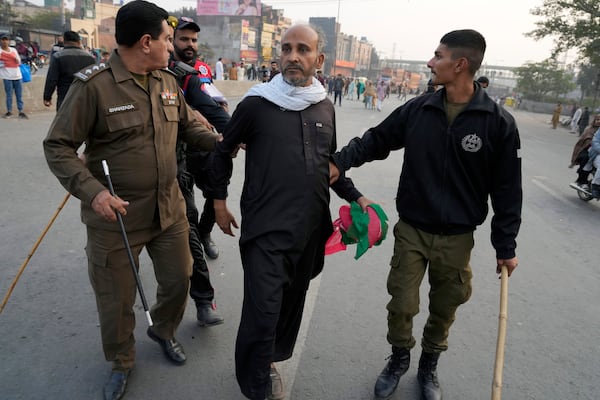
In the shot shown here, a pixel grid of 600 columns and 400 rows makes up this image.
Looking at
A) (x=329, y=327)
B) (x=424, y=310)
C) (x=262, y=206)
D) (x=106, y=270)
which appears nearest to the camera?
(x=262, y=206)

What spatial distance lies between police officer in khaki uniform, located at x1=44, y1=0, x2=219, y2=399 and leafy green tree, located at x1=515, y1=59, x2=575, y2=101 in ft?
208

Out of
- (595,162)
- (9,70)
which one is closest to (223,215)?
(595,162)

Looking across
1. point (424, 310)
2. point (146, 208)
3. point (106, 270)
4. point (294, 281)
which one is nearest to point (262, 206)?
point (294, 281)

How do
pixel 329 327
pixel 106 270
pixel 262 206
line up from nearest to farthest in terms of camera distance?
pixel 262 206 < pixel 106 270 < pixel 329 327

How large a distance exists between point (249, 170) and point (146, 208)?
0.63 metres

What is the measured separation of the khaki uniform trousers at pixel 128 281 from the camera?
2.37 m

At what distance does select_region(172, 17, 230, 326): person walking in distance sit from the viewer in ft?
10.2

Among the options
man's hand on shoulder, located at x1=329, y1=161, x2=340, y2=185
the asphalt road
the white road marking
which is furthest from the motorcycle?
man's hand on shoulder, located at x1=329, y1=161, x2=340, y2=185

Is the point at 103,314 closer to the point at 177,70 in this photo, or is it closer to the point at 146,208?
the point at 146,208

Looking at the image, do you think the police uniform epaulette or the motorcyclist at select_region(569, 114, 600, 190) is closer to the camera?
the police uniform epaulette

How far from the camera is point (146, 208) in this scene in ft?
8.00

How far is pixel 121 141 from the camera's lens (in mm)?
2307

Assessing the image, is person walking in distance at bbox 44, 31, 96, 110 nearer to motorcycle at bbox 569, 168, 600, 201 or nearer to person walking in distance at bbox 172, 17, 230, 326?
person walking in distance at bbox 172, 17, 230, 326

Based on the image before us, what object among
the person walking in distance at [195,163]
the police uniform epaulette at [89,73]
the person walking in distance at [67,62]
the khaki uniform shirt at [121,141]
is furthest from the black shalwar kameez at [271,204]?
the person walking in distance at [67,62]
